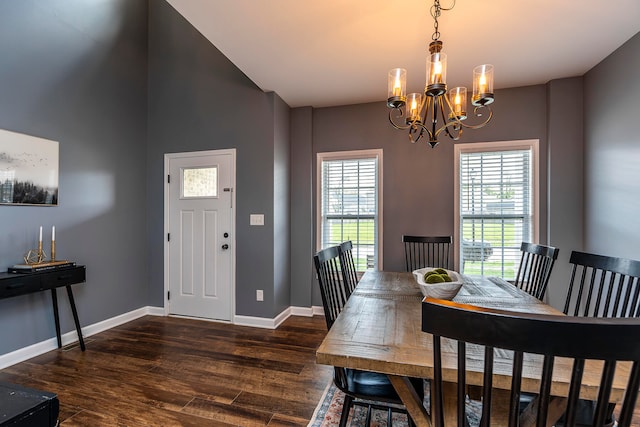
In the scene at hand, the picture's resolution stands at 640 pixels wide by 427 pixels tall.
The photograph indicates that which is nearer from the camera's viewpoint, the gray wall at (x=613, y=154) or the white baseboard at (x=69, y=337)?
the gray wall at (x=613, y=154)

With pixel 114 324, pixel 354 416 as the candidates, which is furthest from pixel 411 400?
pixel 114 324

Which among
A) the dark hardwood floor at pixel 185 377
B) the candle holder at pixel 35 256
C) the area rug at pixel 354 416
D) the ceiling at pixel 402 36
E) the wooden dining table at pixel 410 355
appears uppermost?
the ceiling at pixel 402 36

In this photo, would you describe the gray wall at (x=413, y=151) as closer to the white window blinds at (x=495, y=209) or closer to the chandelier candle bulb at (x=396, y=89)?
the white window blinds at (x=495, y=209)

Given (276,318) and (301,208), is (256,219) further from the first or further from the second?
(276,318)

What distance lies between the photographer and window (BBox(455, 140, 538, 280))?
10.6 ft

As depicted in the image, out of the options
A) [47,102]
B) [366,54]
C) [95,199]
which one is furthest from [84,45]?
[366,54]

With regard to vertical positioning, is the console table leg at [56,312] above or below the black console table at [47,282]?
below

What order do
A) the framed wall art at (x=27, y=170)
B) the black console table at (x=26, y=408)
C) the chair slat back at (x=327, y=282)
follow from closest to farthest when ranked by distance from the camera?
the black console table at (x=26, y=408) < the chair slat back at (x=327, y=282) < the framed wall art at (x=27, y=170)

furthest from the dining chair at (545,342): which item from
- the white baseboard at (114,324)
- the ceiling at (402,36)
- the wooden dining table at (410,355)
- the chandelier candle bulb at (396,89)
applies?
the white baseboard at (114,324)

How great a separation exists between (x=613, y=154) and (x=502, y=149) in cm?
88

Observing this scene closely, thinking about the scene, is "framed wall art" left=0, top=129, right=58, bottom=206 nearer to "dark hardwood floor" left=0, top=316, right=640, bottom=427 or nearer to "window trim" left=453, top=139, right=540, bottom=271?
"dark hardwood floor" left=0, top=316, right=640, bottom=427

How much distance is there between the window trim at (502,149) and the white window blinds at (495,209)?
3cm

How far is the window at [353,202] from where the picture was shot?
363 cm

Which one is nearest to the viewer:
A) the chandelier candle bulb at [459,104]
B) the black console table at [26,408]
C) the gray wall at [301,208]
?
the black console table at [26,408]
